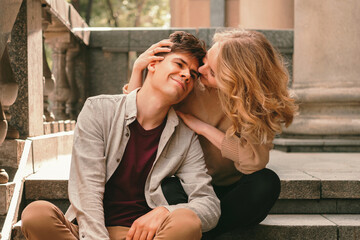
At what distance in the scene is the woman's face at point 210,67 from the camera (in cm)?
244

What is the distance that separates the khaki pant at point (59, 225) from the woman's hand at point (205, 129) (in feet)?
1.70

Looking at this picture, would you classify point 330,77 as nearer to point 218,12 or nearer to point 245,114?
point 245,114

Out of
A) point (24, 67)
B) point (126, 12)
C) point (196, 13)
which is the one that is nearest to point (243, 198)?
point (24, 67)

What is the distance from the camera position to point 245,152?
7.97 ft

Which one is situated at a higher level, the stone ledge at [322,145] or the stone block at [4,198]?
the stone block at [4,198]

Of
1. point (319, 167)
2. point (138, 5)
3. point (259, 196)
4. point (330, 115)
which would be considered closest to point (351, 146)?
point (330, 115)

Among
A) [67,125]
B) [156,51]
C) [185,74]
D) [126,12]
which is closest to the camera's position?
[185,74]

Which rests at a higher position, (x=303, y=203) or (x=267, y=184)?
(x=267, y=184)

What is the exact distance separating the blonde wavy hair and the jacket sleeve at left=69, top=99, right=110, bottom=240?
26.9 inches

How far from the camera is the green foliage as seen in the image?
20389 mm

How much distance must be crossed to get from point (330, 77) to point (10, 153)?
3.53 meters

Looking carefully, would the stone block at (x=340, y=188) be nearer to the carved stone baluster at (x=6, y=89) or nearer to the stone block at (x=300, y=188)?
the stone block at (x=300, y=188)

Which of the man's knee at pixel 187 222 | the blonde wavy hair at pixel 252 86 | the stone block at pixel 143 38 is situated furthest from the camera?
the stone block at pixel 143 38

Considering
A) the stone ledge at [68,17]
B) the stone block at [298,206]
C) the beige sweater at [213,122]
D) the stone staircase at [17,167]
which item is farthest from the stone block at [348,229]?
the stone ledge at [68,17]
